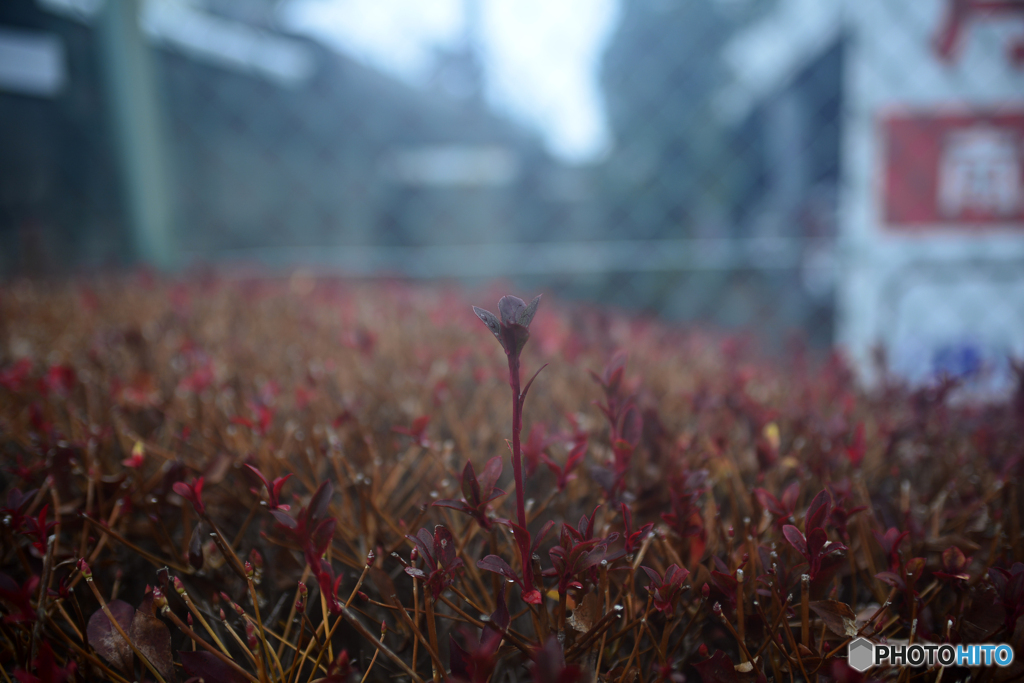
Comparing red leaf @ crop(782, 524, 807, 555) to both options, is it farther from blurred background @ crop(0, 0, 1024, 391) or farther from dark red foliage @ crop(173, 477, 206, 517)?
blurred background @ crop(0, 0, 1024, 391)

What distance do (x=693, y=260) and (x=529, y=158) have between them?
1886mm

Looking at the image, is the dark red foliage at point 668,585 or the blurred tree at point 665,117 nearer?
the dark red foliage at point 668,585

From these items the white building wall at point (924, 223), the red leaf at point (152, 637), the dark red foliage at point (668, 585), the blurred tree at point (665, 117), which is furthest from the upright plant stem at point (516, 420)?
the blurred tree at point (665, 117)

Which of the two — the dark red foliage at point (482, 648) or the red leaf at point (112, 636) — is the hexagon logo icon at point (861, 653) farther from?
the red leaf at point (112, 636)

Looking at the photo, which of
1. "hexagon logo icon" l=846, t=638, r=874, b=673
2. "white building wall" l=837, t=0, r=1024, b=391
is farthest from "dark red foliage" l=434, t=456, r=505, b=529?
"white building wall" l=837, t=0, r=1024, b=391

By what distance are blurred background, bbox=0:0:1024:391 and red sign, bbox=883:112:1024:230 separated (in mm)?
13

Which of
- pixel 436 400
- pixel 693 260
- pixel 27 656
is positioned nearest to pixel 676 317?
pixel 693 260

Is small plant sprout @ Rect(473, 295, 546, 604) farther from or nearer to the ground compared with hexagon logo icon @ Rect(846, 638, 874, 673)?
farther from the ground

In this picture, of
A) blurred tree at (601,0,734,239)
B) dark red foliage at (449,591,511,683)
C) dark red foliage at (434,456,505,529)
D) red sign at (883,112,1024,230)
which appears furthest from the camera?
blurred tree at (601,0,734,239)

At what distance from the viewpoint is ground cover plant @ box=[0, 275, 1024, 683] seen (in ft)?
2.02

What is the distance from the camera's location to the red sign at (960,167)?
3248 millimetres

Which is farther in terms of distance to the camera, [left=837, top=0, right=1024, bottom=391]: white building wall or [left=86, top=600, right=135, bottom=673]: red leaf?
[left=837, top=0, right=1024, bottom=391]: white building wall

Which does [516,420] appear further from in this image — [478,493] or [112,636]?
[112,636]

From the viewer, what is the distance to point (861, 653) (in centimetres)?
62
